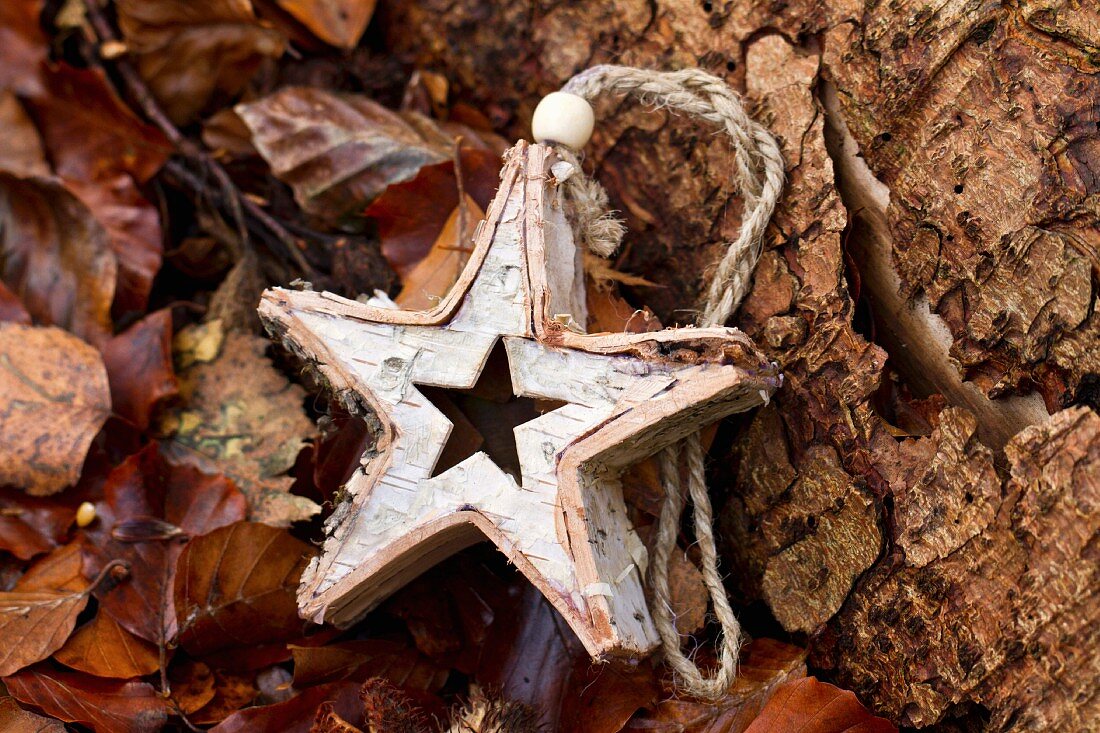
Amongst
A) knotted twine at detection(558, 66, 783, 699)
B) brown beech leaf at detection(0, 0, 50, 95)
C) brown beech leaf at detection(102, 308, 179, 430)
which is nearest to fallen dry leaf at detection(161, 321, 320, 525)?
brown beech leaf at detection(102, 308, 179, 430)

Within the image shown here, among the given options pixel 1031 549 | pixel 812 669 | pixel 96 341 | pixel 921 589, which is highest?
pixel 1031 549

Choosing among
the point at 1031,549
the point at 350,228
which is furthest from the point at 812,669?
the point at 350,228

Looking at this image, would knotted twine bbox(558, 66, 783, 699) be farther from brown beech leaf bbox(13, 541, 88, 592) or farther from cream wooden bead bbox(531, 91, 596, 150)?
brown beech leaf bbox(13, 541, 88, 592)

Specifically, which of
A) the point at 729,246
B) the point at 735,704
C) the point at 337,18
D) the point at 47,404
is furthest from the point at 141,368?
the point at 735,704

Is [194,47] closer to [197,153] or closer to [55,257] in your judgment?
[197,153]

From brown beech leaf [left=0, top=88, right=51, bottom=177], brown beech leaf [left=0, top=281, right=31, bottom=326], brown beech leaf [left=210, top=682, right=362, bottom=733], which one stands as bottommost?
brown beech leaf [left=210, top=682, right=362, bottom=733]

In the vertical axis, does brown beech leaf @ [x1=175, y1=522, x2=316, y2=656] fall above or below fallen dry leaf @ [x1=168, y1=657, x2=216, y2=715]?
above

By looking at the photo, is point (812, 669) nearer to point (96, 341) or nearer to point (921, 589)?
point (921, 589)
